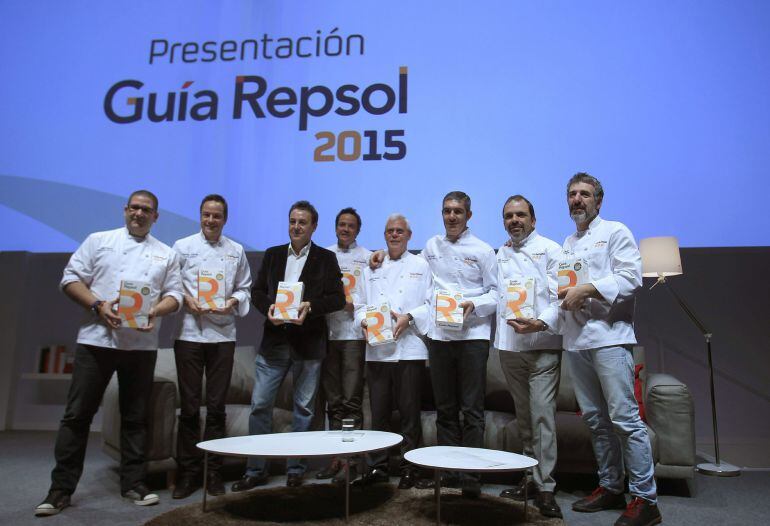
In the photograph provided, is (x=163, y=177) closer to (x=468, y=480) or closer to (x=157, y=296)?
(x=157, y=296)

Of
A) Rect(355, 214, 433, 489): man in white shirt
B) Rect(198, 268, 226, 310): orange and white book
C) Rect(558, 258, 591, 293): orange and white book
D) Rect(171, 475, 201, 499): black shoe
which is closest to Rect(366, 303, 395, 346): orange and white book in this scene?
Rect(355, 214, 433, 489): man in white shirt

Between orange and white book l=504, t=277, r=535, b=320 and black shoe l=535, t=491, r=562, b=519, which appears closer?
black shoe l=535, t=491, r=562, b=519

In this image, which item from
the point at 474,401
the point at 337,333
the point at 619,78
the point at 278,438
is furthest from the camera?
the point at 619,78

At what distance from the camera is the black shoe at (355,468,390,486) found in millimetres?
2875

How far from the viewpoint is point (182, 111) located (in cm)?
411

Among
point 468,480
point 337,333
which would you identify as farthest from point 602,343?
point 337,333

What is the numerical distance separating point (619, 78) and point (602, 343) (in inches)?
89.2

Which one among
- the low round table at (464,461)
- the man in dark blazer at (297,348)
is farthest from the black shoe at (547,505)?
the man in dark blazer at (297,348)

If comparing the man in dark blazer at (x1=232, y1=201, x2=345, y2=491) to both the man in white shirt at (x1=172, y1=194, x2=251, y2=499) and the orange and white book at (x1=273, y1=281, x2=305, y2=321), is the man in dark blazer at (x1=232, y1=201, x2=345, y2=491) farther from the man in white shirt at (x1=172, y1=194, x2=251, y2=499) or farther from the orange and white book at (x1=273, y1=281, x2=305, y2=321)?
the man in white shirt at (x1=172, y1=194, x2=251, y2=499)

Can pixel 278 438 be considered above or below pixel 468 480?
above

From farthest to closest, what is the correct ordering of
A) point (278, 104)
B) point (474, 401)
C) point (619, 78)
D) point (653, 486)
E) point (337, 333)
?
point (278, 104) → point (619, 78) → point (337, 333) → point (474, 401) → point (653, 486)

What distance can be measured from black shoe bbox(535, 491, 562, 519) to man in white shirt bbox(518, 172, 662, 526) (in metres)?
0.17

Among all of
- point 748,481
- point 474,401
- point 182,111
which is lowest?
point 748,481

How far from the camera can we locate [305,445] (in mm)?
2344
